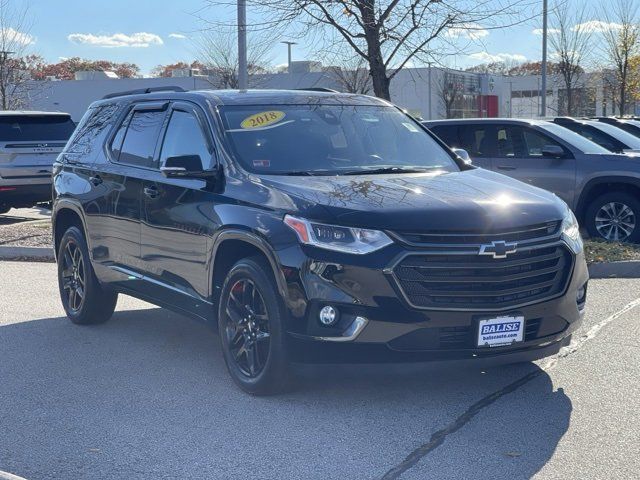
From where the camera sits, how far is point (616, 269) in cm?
1002

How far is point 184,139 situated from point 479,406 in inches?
115

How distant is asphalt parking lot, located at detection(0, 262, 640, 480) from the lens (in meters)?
4.64

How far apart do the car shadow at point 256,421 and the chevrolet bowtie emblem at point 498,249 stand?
0.72 meters

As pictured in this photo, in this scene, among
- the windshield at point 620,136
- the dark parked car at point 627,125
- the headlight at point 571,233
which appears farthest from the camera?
the dark parked car at point 627,125

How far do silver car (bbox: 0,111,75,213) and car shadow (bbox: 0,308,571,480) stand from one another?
31.1 ft

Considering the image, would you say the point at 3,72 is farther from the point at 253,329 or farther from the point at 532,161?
the point at 253,329

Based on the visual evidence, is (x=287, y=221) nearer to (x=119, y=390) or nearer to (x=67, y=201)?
(x=119, y=390)

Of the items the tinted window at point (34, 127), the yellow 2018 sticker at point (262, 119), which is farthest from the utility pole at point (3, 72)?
the yellow 2018 sticker at point (262, 119)

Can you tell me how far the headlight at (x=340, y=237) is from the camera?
5137 millimetres

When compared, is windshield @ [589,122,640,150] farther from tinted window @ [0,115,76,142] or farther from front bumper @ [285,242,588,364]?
front bumper @ [285,242,588,364]

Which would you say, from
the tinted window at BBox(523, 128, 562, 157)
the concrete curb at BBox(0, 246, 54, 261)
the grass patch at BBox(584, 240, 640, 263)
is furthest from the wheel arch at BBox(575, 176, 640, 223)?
the concrete curb at BBox(0, 246, 54, 261)

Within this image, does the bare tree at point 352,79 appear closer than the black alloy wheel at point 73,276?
No

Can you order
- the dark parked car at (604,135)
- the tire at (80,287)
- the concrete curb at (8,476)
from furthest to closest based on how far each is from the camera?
the dark parked car at (604,135)
the tire at (80,287)
the concrete curb at (8,476)

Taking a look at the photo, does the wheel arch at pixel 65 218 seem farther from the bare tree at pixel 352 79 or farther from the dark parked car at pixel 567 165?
the bare tree at pixel 352 79
